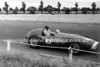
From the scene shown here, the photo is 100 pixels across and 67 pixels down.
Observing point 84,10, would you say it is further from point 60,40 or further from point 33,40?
point 33,40

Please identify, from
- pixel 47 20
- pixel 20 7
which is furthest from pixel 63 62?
pixel 20 7

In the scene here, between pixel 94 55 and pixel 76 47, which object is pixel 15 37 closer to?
pixel 76 47

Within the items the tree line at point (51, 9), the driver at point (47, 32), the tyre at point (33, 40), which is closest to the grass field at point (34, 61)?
the tyre at point (33, 40)

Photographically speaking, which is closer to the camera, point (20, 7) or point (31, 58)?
point (31, 58)

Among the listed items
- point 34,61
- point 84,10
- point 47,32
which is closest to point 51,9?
point 47,32

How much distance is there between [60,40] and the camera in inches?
238

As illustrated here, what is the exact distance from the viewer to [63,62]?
18.2 feet

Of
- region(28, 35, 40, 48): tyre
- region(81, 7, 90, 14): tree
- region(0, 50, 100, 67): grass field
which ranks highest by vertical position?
region(81, 7, 90, 14): tree

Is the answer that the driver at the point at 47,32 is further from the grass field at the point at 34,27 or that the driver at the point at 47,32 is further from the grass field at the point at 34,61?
the grass field at the point at 34,61

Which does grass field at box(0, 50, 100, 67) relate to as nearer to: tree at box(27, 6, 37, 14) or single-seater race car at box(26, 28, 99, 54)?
single-seater race car at box(26, 28, 99, 54)

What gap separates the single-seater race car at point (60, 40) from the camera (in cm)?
559

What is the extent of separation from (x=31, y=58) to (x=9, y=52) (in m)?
1.06

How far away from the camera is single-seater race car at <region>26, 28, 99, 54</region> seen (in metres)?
5.59

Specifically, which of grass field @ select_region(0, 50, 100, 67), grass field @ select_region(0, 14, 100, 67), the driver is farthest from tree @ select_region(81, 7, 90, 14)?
grass field @ select_region(0, 50, 100, 67)
